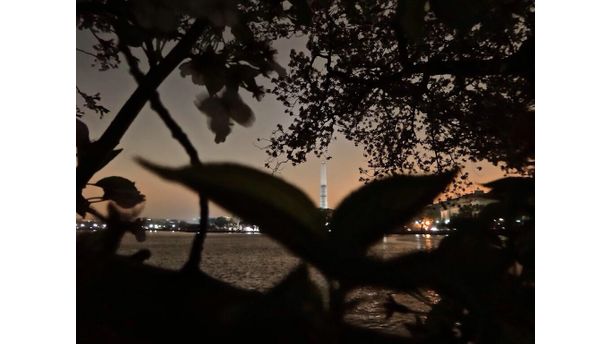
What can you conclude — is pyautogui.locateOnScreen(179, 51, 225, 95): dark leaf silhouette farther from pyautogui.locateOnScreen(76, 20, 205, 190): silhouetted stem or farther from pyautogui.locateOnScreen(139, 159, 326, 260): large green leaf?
pyautogui.locateOnScreen(139, 159, 326, 260): large green leaf

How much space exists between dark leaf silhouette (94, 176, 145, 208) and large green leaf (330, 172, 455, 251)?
269 mm

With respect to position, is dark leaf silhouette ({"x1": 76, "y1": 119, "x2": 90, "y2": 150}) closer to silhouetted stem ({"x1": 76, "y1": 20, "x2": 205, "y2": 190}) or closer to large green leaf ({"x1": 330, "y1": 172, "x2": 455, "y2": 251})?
silhouetted stem ({"x1": 76, "y1": 20, "x2": 205, "y2": 190})

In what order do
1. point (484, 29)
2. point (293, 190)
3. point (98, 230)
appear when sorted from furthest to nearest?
point (484, 29) → point (98, 230) → point (293, 190)

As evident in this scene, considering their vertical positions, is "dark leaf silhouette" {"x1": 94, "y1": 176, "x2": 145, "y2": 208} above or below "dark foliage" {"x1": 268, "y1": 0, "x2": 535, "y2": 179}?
below

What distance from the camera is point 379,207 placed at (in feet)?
0.71

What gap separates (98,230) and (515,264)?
13.0 inches

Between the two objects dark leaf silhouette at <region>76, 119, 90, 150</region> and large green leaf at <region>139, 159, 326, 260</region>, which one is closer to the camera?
large green leaf at <region>139, 159, 326, 260</region>

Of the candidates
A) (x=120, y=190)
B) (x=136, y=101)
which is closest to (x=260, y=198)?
(x=136, y=101)

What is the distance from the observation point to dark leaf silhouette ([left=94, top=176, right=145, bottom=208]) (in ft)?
1.34

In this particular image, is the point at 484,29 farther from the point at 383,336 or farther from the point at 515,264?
the point at 383,336

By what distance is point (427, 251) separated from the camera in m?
0.23

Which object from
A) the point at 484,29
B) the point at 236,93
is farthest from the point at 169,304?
the point at 484,29

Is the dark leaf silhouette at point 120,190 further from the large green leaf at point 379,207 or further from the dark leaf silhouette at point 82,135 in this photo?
the large green leaf at point 379,207

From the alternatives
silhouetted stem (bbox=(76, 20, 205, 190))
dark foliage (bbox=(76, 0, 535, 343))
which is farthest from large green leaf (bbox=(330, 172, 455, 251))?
silhouetted stem (bbox=(76, 20, 205, 190))
